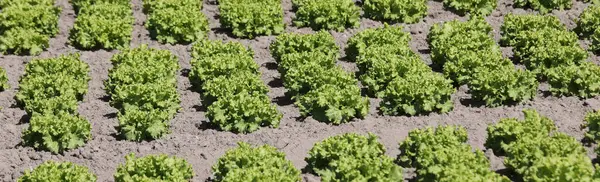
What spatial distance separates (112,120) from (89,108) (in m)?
0.66

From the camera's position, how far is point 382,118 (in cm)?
1423

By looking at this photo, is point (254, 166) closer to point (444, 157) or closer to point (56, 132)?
point (444, 157)

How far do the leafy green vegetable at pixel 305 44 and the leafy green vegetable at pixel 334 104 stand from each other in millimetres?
1894

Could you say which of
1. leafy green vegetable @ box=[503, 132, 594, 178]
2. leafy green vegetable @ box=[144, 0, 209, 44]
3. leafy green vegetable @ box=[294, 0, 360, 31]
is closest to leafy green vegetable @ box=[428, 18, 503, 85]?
leafy green vegetable @ box=[294, 0, 360, 31]

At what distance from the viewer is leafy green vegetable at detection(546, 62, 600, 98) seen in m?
14.5

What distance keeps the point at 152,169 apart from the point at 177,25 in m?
5.13

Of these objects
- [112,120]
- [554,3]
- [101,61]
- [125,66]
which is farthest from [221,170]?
[554,3]

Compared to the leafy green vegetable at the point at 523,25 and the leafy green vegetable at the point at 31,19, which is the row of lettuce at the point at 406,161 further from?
the leafy green vegetable at the point at 31,19

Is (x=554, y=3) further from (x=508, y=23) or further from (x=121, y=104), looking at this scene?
(x=121, y=104)

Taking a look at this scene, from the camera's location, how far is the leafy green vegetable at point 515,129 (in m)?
12.5

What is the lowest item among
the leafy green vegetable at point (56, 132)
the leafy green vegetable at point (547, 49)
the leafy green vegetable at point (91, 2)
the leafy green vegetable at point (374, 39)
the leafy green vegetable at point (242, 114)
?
the leafy green vegetable at point (91, 2)

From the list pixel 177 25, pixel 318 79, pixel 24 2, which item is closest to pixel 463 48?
pixel 318 79

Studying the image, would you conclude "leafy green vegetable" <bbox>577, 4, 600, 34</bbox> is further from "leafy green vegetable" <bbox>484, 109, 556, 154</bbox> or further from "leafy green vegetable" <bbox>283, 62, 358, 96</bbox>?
"leafy green vegetable" <bbox>283, 62, 358, 96</bbox>

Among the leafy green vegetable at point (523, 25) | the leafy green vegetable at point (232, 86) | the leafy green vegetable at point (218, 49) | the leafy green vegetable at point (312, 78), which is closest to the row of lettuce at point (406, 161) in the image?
the leafy green vegetable at point (232, 86)
